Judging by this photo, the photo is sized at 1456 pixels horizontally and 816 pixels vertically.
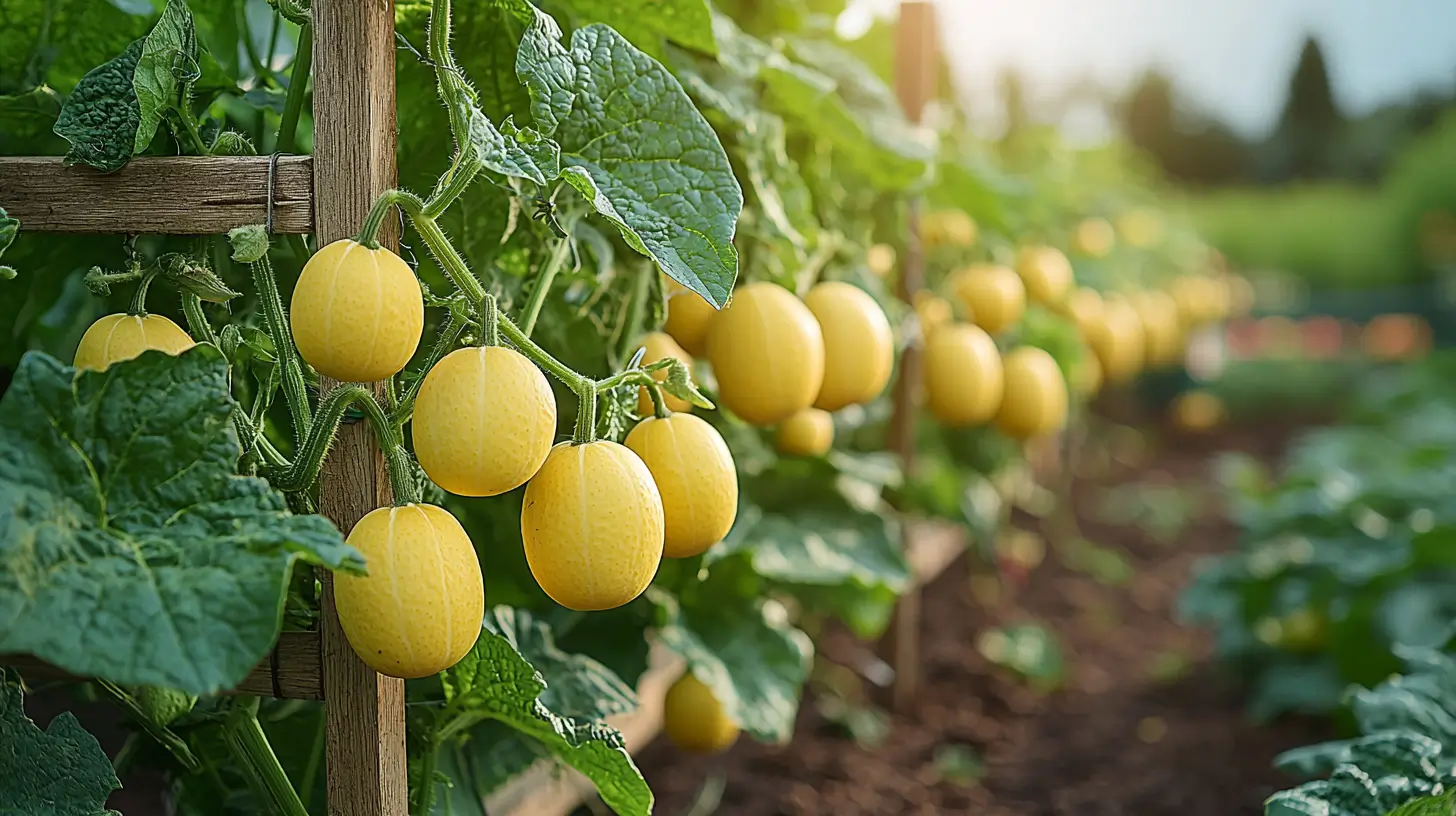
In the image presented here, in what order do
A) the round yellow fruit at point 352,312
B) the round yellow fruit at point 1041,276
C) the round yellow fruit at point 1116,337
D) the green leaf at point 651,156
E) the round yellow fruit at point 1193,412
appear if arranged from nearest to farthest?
the round yellow fruit at point 352,312 → the green leaf at point 651,156 → the round yellow fruit at point 1041,276 → the round yellow fruit at point 1116,337 → the round yellow fruit at point 1193,412

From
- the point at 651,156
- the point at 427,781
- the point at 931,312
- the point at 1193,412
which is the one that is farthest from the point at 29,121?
the point at 1193,412

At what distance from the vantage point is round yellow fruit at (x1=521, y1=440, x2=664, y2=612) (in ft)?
3.45

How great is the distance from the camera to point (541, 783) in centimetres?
182

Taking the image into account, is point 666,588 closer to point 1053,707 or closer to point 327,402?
point 327,402

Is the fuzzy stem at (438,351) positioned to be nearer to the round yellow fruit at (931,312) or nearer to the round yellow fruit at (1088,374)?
the round yellow fruit at (931,312)

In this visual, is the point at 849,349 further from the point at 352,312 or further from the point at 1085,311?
the point at 1085,311

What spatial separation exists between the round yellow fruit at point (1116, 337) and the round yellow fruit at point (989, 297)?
1395mm

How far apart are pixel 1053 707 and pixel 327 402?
256 cm

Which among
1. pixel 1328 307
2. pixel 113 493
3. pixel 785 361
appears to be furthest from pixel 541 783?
pixel 1328 307

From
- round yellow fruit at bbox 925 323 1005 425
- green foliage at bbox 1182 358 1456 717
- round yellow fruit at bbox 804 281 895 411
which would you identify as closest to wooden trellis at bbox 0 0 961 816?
round yellow fruit at bbox 804 281 895 411

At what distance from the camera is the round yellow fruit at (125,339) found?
1.05 m

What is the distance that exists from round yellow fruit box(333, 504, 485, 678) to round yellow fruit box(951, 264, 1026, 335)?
71.6 inches

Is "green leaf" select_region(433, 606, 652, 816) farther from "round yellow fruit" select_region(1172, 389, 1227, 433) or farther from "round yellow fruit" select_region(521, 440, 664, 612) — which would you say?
"round yellow fruit" select_region(1172, 389, 1227, 433)

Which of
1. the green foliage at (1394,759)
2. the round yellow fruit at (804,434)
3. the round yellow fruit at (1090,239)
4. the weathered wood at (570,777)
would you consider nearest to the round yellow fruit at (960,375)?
the round yellow fruit at (804,434)
